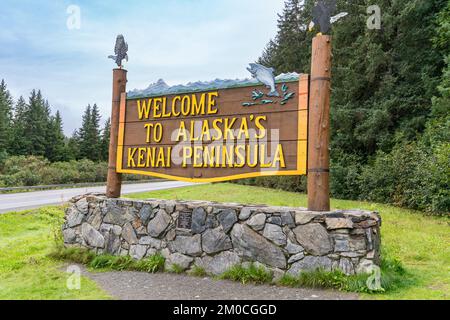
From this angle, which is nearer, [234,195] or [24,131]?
[234,195]

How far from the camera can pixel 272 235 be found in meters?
5.02

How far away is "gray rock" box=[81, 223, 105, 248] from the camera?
253 inches

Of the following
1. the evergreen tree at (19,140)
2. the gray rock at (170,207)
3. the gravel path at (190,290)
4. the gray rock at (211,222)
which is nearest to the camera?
the gravel path at (190,290)

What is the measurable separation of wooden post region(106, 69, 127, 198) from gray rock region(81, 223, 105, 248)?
0.62m

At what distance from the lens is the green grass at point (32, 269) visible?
15.9 ft

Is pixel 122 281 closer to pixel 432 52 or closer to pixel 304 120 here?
pixel 304 120

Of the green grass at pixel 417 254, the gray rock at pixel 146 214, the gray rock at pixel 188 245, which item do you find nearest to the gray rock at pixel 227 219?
the gray rock at pixel 188 245

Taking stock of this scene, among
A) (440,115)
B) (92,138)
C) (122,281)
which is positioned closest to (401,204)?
(440,115)

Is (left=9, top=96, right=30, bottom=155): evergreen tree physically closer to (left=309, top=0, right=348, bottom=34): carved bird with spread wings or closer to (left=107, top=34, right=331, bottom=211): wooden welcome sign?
(left=107, top=34, right=331, bottom=211): wooden welcome sign

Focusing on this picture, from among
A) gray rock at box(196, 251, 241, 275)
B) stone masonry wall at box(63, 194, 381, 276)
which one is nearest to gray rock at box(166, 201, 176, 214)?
stone masonry wall at box(63, 194, 381, 276)

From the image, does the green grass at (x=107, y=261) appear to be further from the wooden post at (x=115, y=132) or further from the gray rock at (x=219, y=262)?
the wooden post at (x=115, y=132)

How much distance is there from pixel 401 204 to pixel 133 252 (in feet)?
35.2

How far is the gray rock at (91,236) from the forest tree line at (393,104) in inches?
375
